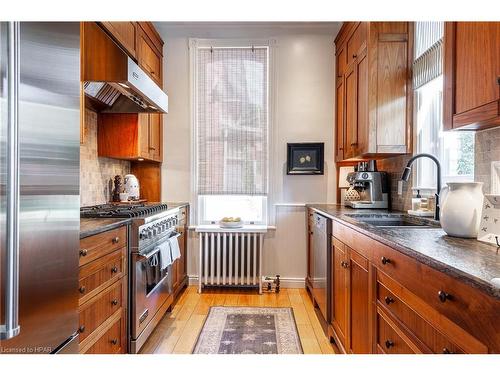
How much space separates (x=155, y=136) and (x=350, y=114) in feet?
6.70

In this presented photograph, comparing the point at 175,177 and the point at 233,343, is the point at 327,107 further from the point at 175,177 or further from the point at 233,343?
the point at 233,343

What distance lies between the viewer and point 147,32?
10.3 feet

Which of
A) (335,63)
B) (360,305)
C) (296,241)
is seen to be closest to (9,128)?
(360,305)

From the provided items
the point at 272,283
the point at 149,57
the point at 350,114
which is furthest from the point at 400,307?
the point at 149,57

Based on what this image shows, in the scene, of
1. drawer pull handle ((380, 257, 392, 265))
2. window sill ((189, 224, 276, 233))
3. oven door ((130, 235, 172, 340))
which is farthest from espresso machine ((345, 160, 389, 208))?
oven door ((130, 235, 172, 340))

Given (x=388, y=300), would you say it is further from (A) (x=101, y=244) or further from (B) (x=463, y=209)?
(A) (x=101, y=244)

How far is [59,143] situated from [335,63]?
3.30 meters

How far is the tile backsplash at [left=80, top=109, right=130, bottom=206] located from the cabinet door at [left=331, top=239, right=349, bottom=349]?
6.83 ft

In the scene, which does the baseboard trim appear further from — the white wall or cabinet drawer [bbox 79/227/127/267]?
cabinet drawer [bbox 79/227/127/267]

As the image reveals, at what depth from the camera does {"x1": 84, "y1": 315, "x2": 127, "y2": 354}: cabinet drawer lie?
168 cm

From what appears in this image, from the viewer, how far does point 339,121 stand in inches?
140

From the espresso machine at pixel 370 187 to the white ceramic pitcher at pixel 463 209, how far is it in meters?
1.49

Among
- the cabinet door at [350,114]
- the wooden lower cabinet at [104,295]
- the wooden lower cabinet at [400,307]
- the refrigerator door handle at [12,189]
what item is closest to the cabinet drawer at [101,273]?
the wooden lower cabinet at [104,295]

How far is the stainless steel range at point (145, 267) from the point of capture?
2.09 meters
